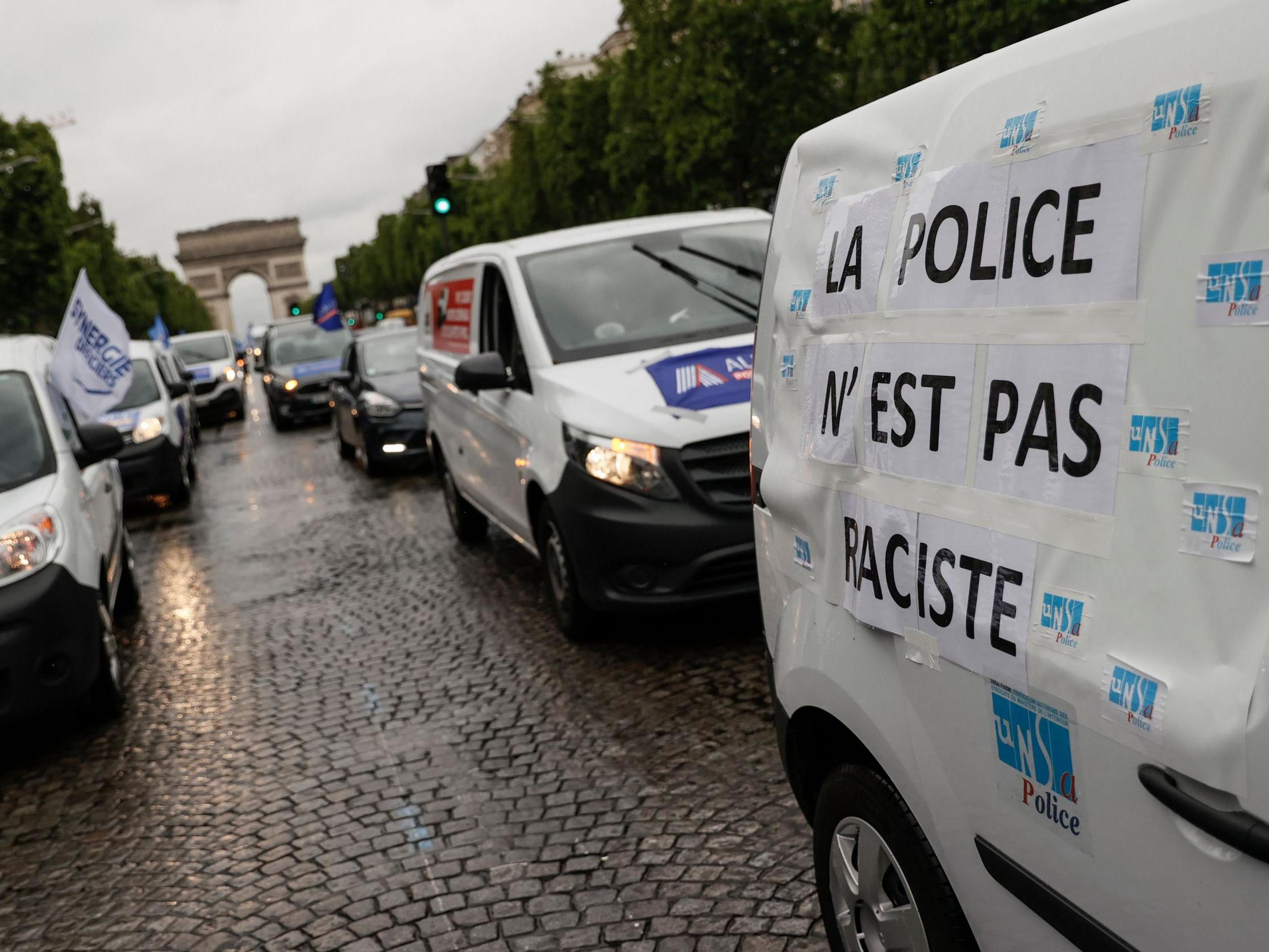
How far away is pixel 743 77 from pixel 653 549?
84.6ft

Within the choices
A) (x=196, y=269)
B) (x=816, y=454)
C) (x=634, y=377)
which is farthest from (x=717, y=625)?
(x=196, y=269)

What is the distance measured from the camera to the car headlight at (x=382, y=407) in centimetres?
1467

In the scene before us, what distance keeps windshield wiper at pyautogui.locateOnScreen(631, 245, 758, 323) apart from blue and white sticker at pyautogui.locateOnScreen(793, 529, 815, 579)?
13.4 ft

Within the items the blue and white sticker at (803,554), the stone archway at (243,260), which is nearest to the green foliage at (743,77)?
the blue and white sticker at (803,554)

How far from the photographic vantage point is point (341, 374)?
16.6m

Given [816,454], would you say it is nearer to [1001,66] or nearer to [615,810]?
[1001,66]

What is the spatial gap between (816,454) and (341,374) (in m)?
14.3

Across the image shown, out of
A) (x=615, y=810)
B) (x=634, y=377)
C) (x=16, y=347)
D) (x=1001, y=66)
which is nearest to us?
(x=1001, y=66)

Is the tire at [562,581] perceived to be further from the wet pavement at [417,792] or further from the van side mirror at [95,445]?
the van side mirror at [95,445]

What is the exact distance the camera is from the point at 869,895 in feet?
9.18

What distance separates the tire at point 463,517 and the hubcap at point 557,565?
9.44ft

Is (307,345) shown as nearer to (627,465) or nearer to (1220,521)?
(627,465)

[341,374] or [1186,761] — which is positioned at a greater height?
[1186,761]

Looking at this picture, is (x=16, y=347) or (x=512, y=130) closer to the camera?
(x=16, y=347)
